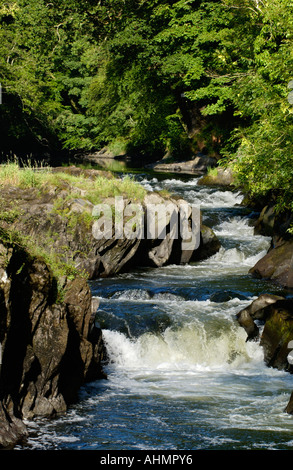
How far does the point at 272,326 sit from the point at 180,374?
2.11 m

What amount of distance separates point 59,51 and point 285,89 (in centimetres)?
2160

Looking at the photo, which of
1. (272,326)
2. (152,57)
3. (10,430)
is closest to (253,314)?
(272,326)

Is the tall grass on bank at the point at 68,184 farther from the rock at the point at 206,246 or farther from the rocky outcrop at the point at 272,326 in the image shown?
the rocky outcrop at the point at 272,326

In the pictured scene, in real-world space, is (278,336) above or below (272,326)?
below

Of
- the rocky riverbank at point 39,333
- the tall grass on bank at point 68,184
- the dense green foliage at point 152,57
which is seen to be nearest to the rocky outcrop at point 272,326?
the rocky riverbank at point 39,333

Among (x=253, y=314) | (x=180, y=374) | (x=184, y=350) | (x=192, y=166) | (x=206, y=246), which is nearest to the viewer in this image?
(x=180, y=374)

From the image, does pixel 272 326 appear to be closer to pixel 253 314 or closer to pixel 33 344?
pixel 253 314

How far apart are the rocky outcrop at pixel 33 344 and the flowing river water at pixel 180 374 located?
296mm

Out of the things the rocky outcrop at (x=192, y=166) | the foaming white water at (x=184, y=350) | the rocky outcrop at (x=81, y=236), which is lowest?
the foaming white water at (x=184, y=350)

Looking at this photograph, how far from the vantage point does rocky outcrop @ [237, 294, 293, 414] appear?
33.4 ft

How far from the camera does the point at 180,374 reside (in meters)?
9.78

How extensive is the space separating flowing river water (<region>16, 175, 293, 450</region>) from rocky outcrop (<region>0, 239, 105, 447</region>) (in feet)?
0.97

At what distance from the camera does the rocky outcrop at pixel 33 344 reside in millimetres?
6637
